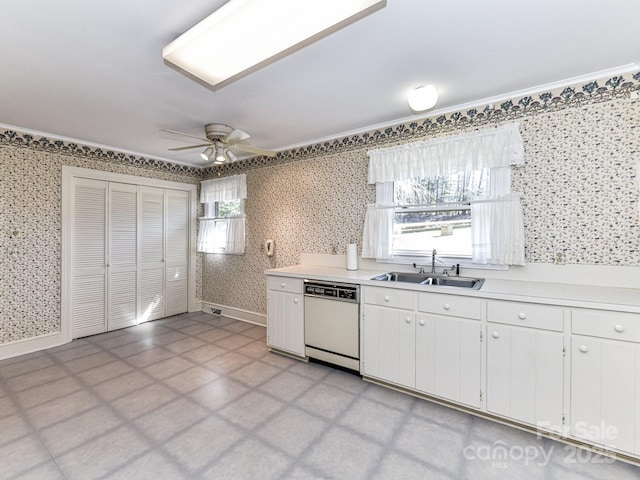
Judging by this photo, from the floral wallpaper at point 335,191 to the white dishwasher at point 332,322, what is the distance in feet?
2.53

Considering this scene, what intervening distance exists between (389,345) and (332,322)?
2.01ft

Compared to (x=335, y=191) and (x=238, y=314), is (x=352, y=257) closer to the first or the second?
(x=335, y=191)

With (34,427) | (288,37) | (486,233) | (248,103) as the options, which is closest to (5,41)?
(248,103)

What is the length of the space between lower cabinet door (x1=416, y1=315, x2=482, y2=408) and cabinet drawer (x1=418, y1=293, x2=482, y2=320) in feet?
0.16

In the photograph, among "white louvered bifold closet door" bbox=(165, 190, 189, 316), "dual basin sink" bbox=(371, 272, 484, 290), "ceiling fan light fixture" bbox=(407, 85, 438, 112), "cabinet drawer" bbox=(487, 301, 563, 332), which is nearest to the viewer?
"cabinet drawer" bbox=(487, 301, 563, 332)

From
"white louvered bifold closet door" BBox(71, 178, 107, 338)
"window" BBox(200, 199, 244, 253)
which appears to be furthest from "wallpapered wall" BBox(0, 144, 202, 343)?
"window" BBox(200, 199, 244, 253)

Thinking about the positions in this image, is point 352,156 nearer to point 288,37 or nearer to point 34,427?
point 288,37

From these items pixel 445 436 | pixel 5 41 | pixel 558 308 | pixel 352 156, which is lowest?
pixel 445 436

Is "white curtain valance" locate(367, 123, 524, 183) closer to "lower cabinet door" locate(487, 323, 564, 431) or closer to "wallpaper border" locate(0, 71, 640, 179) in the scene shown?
"wallpaper border" locate(0, 71, 640, 179)

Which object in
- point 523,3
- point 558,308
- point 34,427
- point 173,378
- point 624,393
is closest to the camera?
point 523,3

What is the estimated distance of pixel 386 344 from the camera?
263 centimetres

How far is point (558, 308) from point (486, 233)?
89cm

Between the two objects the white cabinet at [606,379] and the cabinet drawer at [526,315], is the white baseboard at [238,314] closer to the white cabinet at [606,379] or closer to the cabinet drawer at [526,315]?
the cabinet drawer at [526,315]

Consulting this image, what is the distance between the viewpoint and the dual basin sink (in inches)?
105
